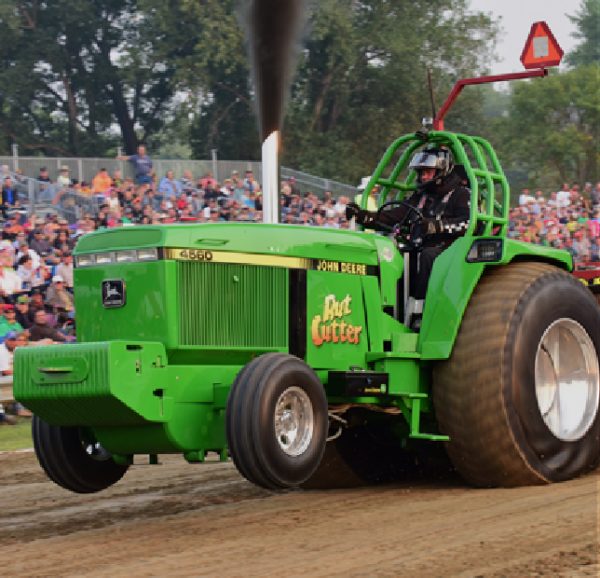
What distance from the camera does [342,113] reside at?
37062 millimetres

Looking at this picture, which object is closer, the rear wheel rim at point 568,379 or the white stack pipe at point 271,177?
the rear wheel rim at point 568,379

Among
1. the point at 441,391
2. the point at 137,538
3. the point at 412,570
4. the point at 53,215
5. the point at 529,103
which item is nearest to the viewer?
the point at 412,570

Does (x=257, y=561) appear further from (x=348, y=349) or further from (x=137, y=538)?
(x=348, y=349)

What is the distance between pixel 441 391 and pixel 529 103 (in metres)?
37.0

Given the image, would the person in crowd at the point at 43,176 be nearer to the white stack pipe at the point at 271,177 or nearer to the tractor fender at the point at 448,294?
the white stack pipe at the point at 271,177

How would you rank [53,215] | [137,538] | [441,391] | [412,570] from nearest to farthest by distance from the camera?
[412,570], [137,538], [441,391], [53,215]

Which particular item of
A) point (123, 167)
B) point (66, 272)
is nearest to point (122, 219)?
point (66, 272)

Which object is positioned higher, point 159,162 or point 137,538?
point 159,162

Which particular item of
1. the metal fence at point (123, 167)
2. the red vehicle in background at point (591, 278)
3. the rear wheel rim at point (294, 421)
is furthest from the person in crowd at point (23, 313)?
the rear wheel rim at point (294, 421)

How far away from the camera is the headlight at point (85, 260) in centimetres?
683

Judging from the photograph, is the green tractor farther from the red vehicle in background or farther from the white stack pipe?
the white stack pipe

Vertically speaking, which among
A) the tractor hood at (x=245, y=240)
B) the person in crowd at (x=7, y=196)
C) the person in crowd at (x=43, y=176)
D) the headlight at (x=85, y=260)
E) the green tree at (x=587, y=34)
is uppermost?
the green tree at (x=587, y=34)

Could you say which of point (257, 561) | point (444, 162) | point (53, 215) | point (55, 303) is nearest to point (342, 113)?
point (53, 215)

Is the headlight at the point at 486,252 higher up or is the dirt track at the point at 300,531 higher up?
the headlight at the point at 486,252
